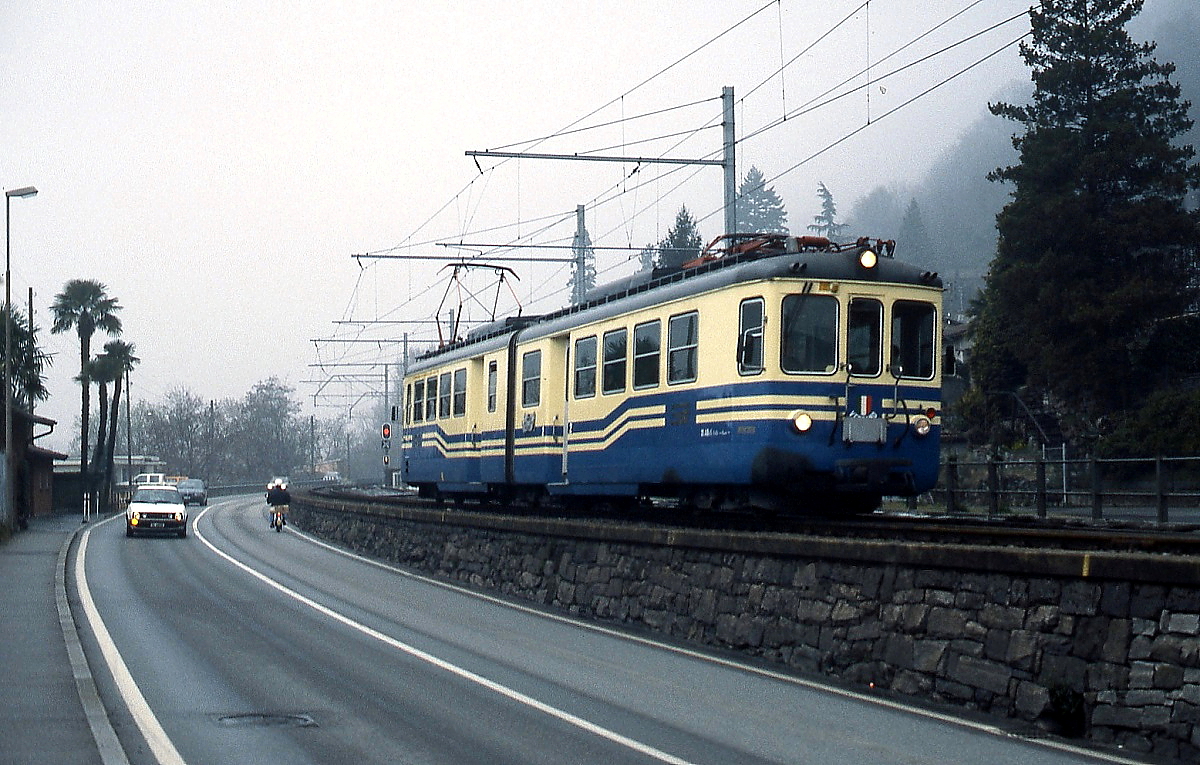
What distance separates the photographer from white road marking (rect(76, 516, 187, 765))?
9.13 metres

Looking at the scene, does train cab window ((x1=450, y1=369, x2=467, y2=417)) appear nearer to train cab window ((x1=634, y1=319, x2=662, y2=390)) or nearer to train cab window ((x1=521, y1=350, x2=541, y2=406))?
train cab window ((x1=521, y1=350, x2=541, y2=406))

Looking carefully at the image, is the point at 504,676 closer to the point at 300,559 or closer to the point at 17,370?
the point at 300,559

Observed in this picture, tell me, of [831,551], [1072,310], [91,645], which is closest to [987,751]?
[831,551]

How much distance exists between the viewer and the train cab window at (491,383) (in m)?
25.2

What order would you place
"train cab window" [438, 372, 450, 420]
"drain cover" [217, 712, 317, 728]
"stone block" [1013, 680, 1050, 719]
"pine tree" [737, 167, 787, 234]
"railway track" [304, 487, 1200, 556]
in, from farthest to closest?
"pine tree" [737, 167, 787, 234]
"train cab window" [438, 372, 450, 420]
"railway track" [304, 487, 1200, 556]
"drain cover" [217, 712, 317, 728]
"stone block" [1013, 680, 1050, 719]

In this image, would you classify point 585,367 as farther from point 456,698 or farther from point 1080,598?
point 1080,598

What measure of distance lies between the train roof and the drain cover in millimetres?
7965

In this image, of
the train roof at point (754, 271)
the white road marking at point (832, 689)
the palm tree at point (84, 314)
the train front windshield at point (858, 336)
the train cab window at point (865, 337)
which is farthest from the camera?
the palm tree at point (84, 314)

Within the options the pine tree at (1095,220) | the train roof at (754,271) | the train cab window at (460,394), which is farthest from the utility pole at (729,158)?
the pine tree at (1095,220)

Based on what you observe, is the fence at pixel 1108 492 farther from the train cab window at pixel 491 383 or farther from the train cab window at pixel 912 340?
the train cab window at pixel 491 383

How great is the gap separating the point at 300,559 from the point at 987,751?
26.6 metres

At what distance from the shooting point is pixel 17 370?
187 feet

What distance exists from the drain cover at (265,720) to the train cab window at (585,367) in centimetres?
1021

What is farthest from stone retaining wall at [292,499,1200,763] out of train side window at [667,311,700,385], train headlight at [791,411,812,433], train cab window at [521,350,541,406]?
train cab window at [521,350,541,406]
